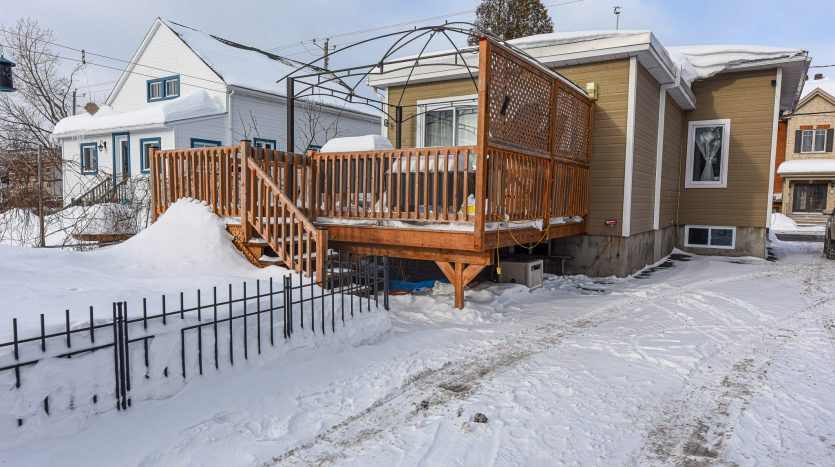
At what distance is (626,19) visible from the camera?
21.7m

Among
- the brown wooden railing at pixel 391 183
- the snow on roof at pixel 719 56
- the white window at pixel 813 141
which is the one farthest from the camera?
the white window at pixel 813 141

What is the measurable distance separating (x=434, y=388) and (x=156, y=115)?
1568 cm

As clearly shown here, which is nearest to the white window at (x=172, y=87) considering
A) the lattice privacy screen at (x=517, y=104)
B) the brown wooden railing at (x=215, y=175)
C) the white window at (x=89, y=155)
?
the white window at (x=89, y=155)

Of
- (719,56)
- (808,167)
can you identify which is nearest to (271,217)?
(719,56)

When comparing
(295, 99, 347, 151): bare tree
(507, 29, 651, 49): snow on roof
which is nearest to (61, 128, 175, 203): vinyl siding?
(295, 99, 347, 151): bare tree

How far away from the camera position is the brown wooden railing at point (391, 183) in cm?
623

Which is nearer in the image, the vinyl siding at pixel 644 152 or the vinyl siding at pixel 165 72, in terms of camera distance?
the vinyl siding at pixel 644 152

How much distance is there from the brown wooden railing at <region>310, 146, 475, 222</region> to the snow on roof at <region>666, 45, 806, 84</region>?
6958mm

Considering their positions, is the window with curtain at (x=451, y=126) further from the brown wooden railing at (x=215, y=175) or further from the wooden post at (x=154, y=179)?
the wooden post at (x=154, y=179)

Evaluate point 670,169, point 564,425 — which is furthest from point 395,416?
point 670,169

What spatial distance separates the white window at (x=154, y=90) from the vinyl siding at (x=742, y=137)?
719 inches

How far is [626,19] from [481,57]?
1915 cm

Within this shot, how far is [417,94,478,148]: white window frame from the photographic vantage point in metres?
10.7

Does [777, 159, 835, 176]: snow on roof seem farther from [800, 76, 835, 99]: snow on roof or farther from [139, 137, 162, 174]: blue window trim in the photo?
[139, 137, 162, 174]: blue window trim
